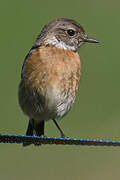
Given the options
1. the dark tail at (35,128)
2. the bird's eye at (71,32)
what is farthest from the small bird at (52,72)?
the dark tail at (35,128)

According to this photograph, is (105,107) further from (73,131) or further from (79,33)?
(79,33)

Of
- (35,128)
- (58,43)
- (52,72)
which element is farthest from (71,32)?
(35,128)

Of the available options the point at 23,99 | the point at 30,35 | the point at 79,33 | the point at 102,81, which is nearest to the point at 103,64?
the point at 102,81

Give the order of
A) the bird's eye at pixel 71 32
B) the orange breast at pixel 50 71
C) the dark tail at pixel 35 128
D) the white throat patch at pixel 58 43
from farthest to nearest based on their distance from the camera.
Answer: the dark tail at pixel 35 128, the bird's eye at pixel 71 32, the white throat patch at pixel 58 43, the orange breast at pixel 50 71

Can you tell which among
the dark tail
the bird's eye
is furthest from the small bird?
the dark tail

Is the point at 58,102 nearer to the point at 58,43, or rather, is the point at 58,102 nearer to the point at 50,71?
the point at 50,71

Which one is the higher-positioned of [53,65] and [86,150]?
[53,65]

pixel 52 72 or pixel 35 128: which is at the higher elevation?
pixel 52 72

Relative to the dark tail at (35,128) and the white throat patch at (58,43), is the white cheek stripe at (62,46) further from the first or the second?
the dark tail at (35,128)

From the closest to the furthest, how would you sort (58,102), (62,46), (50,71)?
(50,71) → (58,102) → (62,46)
